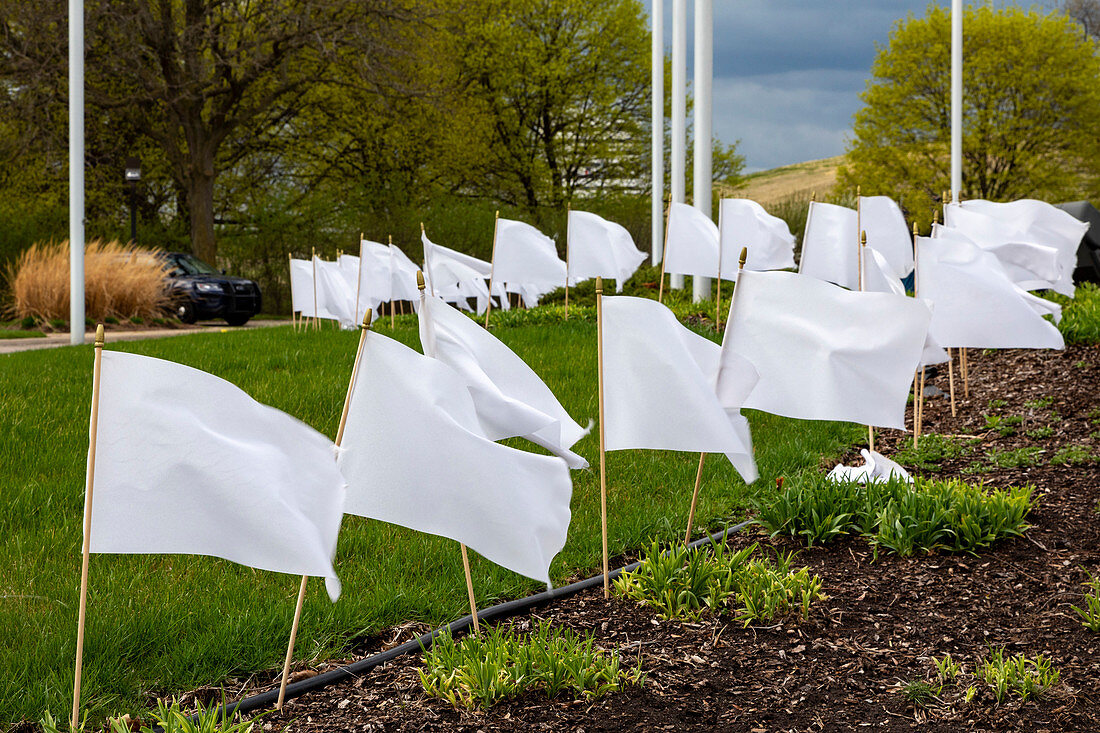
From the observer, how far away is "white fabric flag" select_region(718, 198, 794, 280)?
10531 millimetres

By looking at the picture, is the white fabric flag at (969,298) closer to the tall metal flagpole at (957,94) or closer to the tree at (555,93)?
the tall metal flagpole at (957,94)

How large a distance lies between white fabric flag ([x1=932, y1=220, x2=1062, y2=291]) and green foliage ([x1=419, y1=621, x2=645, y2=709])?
6.22 metres

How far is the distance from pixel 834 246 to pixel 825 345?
4.56m

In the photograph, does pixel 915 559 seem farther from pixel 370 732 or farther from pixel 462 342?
pixel 370 732

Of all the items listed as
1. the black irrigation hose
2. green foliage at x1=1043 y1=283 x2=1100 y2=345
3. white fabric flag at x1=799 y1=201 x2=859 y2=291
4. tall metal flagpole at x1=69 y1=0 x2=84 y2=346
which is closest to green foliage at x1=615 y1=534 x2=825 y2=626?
the black irrigation hose

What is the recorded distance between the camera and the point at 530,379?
384 centimetres

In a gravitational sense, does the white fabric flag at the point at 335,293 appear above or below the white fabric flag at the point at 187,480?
above

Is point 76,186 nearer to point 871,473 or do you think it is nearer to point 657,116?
point 657,116

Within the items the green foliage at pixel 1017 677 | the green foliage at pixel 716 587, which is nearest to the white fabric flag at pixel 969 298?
the green foliage at pixel 716 587

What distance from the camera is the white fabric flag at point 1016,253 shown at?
8195 mm

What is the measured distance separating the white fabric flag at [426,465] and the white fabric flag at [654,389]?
0.95 m

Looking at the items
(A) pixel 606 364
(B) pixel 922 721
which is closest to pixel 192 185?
(A) pixel 606 364

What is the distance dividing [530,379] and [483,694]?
50.1 inches

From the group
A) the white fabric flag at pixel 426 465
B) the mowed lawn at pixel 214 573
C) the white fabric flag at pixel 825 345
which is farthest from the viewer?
the white fabric flag at pixel 825 345
